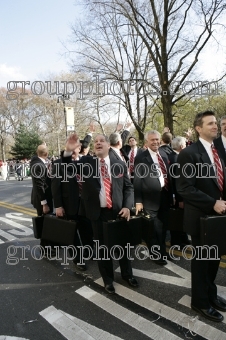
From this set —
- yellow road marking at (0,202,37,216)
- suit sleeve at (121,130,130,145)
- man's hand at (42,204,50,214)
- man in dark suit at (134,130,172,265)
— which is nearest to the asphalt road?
man in dark suit at (134,130,172,265)

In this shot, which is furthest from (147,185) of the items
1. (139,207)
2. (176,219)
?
(176,219)

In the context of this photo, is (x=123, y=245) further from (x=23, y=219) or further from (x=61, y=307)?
(x=23, y=219)

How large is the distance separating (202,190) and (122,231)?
44.4 inches

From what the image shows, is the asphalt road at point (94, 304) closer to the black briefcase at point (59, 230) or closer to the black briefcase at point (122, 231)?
the black briefcase at point (59, 230)

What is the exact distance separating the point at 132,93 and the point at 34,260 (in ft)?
45.5

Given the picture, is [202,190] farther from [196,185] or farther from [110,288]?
[110,288]

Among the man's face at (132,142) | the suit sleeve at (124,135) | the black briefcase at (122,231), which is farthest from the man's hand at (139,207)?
the man's face at (132,142)

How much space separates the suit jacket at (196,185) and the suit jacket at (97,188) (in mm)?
897

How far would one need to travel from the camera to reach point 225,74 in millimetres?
12391

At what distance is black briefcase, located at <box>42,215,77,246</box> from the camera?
3983mm

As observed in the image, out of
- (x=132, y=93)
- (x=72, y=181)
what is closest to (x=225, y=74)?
(x=132, y=93)

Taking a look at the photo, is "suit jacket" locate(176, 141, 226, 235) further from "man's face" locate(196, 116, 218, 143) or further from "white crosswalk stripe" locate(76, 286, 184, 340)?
"white crosswalk stripe" locate(76, 286, 184, 340)

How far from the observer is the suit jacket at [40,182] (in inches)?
185

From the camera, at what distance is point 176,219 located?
4562mm
